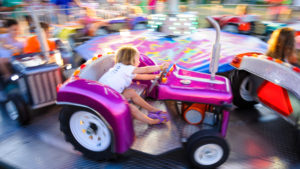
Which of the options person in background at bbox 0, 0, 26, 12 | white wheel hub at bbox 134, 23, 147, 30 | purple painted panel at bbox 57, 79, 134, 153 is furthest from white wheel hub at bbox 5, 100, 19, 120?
white wheel hub at bbox 134, 23, 147, 30

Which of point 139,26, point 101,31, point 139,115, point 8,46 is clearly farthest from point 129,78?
point 139,26

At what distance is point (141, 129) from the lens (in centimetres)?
193

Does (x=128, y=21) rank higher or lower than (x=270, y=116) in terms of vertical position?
higher

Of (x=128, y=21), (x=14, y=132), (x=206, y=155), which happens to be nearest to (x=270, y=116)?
(x=206, y=155)

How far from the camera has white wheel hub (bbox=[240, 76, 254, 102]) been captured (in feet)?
8.22

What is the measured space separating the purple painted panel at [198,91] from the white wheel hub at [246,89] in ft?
2.46

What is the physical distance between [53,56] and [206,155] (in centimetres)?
211

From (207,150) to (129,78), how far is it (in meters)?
0.83

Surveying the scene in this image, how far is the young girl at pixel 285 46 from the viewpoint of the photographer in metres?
2.10

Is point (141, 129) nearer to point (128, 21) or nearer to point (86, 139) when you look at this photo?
point (86, 139)

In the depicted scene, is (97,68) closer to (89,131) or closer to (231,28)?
(89,131)

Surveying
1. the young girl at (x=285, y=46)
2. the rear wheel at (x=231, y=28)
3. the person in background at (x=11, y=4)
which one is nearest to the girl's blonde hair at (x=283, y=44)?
the young girl at (x=285, y=46)

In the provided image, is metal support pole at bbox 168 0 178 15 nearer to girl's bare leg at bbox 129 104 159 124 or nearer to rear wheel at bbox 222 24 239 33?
rear wheel at bbox 222 24 239 33

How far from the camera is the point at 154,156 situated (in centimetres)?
169
